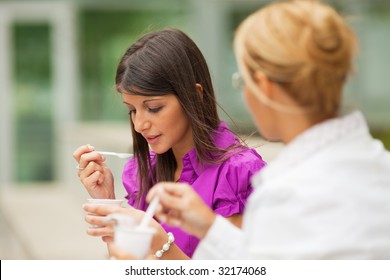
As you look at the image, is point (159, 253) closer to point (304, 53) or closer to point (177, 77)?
point (177, 77)

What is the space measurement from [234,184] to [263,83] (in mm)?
709

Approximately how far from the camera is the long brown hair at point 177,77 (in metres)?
2.32

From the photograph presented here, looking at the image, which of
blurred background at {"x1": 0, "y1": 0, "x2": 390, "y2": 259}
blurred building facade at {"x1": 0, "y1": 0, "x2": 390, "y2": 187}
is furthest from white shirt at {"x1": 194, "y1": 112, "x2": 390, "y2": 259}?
blurred building facade at {"x1": 0, "y1": 0, "x2": 390, "y2": 187}

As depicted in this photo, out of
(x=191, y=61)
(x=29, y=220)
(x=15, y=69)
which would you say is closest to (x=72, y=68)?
(x=15, y=69)

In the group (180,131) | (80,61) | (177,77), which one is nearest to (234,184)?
(180,131)

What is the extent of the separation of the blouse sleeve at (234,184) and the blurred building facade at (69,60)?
10.7 metres

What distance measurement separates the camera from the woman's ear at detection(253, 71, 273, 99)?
5.58 feet

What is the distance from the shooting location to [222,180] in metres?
2.38

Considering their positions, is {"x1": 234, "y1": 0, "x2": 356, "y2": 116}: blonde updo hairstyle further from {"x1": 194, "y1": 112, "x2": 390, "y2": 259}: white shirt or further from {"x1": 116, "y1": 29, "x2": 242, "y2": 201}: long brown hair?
{"x1": 116, "y1": 29, "x2": 242, "y2": 201}: long brown hair

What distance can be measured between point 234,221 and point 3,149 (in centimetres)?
1169

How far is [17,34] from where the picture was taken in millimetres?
13641

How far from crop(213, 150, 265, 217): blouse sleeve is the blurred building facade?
10.7 metres
